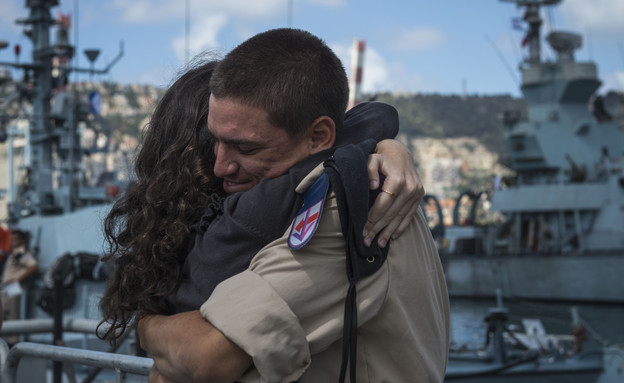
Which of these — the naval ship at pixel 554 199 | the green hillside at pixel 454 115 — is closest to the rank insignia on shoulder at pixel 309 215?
the naval ship at pixel 554 199

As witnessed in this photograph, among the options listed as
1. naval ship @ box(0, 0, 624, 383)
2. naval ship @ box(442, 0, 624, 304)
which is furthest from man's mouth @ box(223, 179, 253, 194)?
naval ship @ box(442, 0, 624, 304)

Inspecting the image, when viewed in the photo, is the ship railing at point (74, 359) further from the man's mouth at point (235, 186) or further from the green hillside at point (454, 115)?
the green hillside at point (454, 115)

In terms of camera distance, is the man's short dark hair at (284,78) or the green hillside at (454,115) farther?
the green hillside at (454,115)

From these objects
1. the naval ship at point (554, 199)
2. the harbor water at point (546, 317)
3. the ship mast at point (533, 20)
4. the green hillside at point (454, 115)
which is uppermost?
the green hillside at point (454, 115)

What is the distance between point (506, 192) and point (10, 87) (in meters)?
23.1

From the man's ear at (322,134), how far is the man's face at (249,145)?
2 centimetres

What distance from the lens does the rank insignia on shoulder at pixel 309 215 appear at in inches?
54.7

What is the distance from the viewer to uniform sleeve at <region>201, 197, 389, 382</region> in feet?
4.54

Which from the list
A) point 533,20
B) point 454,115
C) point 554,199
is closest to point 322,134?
point 554,199

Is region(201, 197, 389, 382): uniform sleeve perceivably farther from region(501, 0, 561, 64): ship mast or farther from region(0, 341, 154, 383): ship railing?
region(501, 0, 561, 64): ship mast

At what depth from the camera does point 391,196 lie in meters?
1.51

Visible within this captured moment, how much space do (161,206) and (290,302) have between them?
1.60 feet

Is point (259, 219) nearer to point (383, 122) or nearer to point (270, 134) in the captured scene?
point (270, 134)

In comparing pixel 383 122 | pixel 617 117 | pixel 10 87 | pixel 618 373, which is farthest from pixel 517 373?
pixel 617 117
